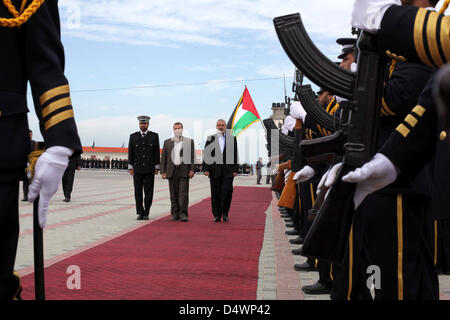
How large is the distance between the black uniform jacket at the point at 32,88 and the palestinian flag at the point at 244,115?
17953 mm

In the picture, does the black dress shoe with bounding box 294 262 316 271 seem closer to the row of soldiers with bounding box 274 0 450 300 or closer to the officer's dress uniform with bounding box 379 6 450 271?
the row of soldiers with bounding box 274 0 450 300

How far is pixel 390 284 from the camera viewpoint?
8.77 ft

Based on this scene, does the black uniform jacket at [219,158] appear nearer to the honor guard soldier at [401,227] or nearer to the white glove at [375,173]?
the honor guard soldier at [401,227]

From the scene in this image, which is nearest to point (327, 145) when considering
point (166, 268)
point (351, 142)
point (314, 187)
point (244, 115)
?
point (351, 142)

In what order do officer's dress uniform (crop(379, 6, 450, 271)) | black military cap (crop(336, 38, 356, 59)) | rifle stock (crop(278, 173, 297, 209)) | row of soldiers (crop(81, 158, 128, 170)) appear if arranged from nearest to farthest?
officer's dress uniform (crop(379, 6, 450, 271)) < black military cap (crop(336, 38, 356, 59)) < rifle stock (crop(278, 173, 297, 209)) < row of soldiers (crop(81, 158, 128, 170))

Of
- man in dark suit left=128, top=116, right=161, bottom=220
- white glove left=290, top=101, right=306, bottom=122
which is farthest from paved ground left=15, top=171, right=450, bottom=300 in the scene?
white glove left=290, top=101, right=306, bottom=122

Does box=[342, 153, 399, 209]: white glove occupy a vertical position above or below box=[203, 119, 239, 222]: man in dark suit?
above

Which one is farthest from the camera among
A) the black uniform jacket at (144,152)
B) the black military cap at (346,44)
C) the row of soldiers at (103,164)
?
the row of soldiers at (103,164)

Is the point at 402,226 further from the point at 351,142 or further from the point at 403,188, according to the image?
the point at 351,142

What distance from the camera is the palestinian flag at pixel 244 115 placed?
2041 cm

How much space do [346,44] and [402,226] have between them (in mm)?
2421

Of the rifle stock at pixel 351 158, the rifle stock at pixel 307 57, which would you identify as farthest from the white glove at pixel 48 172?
the rifle stock at pixel 307 57

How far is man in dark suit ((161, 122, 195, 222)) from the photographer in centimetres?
1116

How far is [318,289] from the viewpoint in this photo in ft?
15.7
